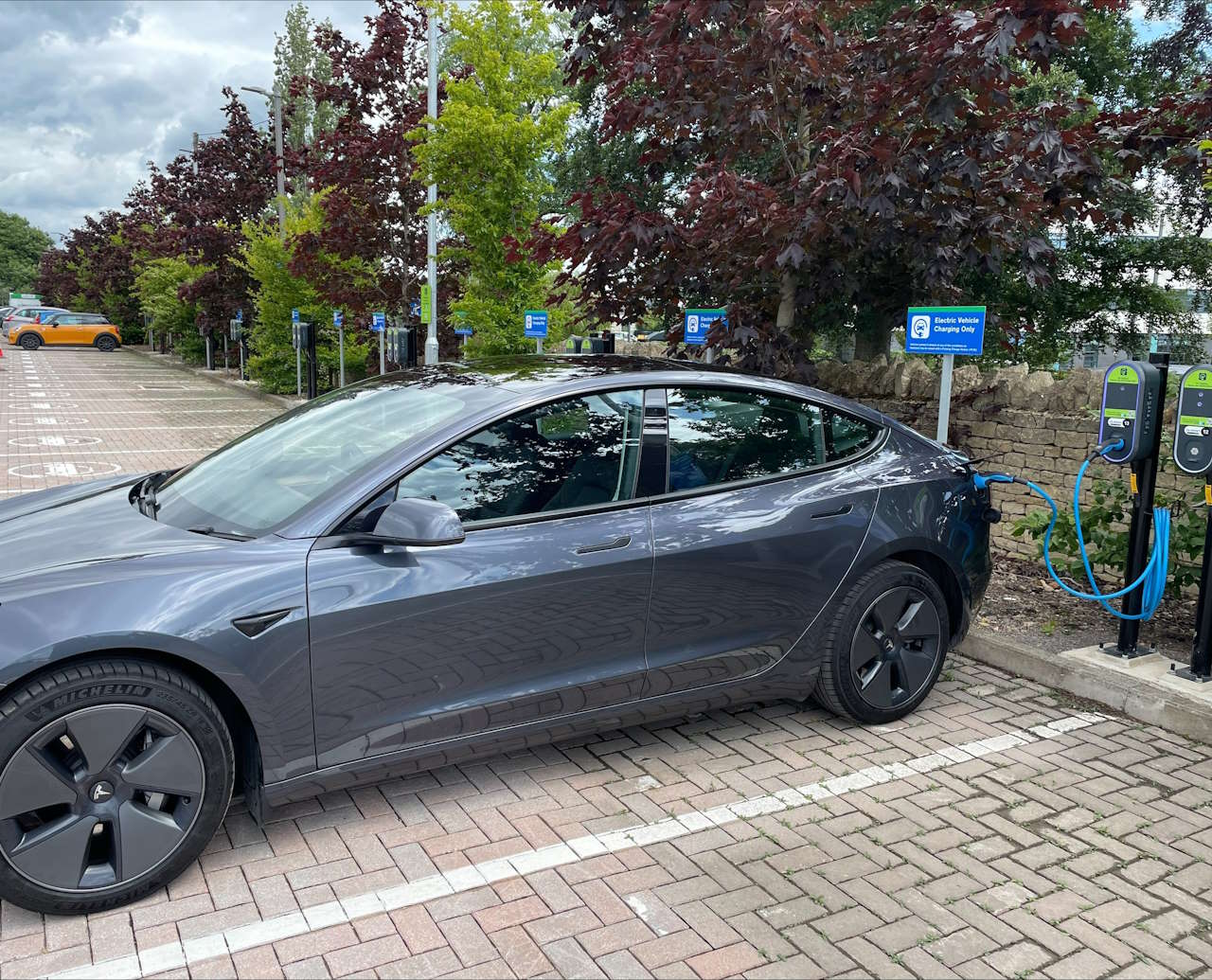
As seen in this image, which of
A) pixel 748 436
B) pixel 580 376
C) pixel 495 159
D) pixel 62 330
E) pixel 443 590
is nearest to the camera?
pixel 443 590

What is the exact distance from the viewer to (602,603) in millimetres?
3572

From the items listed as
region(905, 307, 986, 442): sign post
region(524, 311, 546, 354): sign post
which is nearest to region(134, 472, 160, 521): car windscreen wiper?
region(905, 307, 986, 442): sign post

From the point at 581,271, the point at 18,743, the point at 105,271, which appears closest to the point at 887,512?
the point at 18,743

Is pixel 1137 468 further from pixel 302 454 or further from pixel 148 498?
pixel 148 498

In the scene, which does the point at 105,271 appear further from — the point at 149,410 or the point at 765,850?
the point at 765,850

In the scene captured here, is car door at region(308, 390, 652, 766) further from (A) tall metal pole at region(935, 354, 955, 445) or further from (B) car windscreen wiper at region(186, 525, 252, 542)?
(A) tall metal pole at region(935, 354, 955, 445)

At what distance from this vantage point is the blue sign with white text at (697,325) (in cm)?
810

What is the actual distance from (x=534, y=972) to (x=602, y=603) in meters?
1.24

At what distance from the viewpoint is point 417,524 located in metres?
3.08

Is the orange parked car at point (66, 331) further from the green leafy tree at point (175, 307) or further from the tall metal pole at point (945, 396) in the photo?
the tall metal pole at point (945, 396)

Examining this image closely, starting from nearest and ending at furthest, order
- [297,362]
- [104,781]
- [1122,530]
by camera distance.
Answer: [104,781] < [1122,530] < [297,362]

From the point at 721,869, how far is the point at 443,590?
1281 mm

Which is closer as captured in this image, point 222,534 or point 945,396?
point 222,534

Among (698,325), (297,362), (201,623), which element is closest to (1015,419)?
(698,325)
